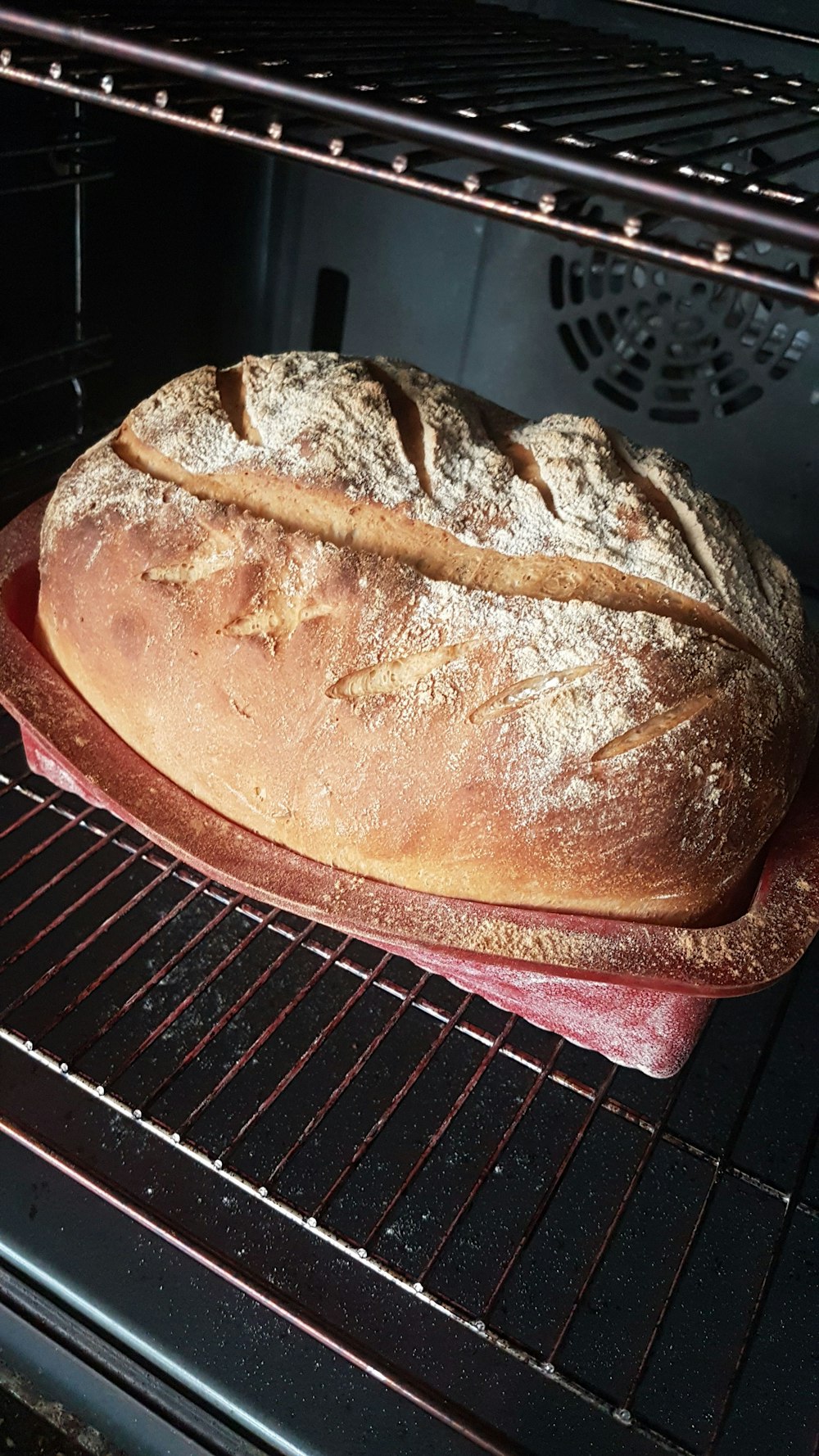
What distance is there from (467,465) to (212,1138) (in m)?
0.59

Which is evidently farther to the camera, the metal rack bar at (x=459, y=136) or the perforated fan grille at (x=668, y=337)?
the perforated fan grille at (x=668, y=337)

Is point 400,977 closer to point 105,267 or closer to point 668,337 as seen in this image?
point 668,337

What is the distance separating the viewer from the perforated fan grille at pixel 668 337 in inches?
46.1

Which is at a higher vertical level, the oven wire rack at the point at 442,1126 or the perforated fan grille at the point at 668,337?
the perforated fan grille at the point at 668,337

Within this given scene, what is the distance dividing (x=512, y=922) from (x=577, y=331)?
73cm

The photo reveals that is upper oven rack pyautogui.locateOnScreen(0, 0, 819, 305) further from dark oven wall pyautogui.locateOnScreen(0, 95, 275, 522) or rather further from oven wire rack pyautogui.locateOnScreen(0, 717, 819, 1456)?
oven wire rack pyautogui.locateOnScreen(0, 717, 819, 1456)

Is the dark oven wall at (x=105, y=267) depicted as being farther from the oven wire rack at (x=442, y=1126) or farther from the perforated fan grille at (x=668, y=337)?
the oven wire rack at (x=442, y=1126)

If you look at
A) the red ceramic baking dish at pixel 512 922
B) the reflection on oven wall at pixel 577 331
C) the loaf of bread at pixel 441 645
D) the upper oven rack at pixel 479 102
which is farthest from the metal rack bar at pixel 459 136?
the reflection on oven wall at pixel 577 331

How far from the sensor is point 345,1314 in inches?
31.8

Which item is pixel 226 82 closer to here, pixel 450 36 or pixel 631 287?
pixel 450 36

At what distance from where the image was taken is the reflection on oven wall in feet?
3.90

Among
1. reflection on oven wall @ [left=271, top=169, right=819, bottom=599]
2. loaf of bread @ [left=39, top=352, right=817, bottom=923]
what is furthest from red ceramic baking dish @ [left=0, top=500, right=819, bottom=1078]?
reflection on oven wall @ [left=271, top=169, right=819, bottom=599]

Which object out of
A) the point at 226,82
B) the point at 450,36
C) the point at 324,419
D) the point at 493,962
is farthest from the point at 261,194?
the point at 493,962

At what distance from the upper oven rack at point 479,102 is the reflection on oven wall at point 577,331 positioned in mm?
157
